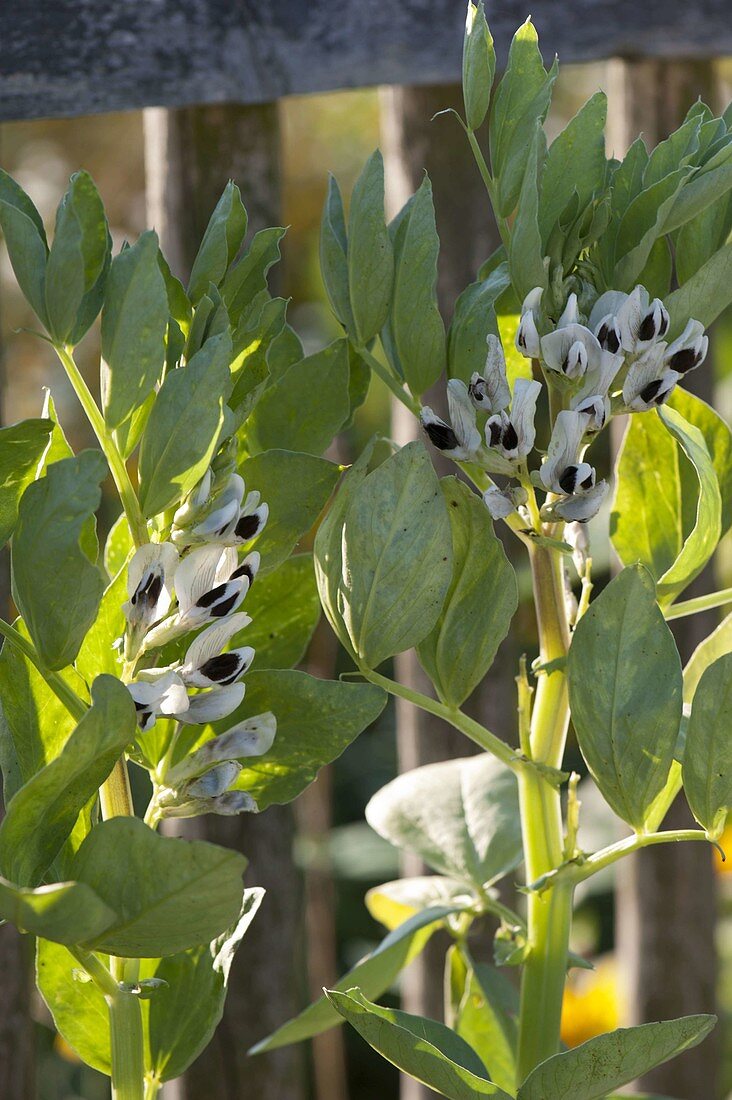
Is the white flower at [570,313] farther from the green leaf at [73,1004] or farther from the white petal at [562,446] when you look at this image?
the green leaf at [73,1004]

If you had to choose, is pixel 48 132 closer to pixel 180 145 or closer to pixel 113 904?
pixel 180 145

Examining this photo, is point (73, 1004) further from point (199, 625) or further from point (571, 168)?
point (571, 168)

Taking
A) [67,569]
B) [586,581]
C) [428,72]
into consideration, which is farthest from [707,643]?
[428,72]

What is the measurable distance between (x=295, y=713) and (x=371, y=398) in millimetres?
1685

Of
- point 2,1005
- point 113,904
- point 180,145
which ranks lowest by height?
point 2,1005

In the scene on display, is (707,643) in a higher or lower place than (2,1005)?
higher

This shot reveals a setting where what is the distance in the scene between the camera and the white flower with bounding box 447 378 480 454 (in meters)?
0.43

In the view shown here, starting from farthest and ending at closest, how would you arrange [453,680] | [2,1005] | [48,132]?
[48,132]
[2,1005]
[453,680]

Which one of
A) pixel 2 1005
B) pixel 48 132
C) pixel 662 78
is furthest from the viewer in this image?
pixel 48 132

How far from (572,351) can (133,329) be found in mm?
152

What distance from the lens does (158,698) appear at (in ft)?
1.24

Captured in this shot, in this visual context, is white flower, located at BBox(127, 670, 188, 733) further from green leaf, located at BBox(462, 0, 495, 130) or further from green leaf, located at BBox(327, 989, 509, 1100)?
green leaf, located at BBox(462, 0, 495, 130)

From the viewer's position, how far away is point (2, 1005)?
28.0 inches

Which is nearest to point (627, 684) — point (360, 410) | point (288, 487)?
point (288, 487)
